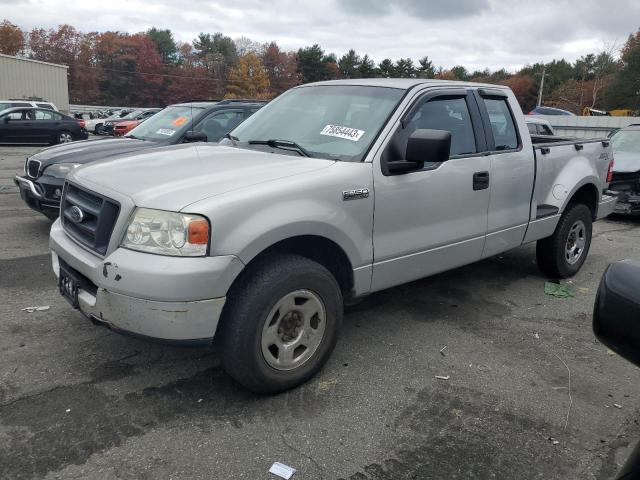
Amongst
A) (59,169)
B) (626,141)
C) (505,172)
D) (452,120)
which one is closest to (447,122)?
(452,120)

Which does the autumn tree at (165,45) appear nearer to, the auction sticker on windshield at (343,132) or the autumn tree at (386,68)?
the autumn tree at (386,68)

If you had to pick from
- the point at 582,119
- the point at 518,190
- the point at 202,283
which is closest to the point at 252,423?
the point at 202,283

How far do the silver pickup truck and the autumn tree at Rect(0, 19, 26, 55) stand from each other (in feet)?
266

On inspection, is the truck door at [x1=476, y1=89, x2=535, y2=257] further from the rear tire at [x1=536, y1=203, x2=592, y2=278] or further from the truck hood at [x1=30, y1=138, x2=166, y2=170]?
the truck hood at [x1=30, y1=138, x2=166, y2=170]

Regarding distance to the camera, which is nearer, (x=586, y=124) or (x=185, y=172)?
(x=185, y=172)

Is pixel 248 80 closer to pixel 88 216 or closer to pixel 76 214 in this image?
pixel 76 214

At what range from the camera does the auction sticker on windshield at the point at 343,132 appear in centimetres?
351

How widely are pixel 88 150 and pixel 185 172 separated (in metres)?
3.82

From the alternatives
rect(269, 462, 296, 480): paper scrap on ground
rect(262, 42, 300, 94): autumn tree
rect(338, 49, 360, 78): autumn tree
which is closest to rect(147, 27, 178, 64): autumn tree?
rect(262, 42, 300, 94): autumn tree

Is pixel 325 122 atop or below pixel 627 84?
below

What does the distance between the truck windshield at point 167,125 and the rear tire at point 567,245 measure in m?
4.74

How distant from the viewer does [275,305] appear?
2902mm

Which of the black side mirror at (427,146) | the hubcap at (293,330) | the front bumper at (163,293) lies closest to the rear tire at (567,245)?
the black side mirror at (427,146)

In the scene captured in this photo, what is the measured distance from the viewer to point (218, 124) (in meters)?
7.29
